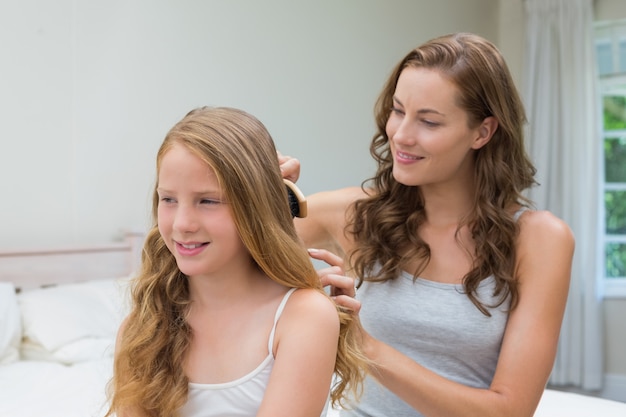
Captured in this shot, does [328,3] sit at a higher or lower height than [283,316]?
higher

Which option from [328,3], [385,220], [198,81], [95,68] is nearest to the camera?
[385,220]

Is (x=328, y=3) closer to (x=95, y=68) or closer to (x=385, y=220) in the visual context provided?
(x=95, y=68)

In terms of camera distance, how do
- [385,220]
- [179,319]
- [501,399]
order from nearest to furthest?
[179,319]
[501,399]
[385,220]

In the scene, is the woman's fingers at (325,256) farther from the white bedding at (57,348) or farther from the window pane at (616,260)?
the window pane at (616,260)

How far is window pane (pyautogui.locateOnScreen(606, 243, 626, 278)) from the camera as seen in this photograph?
5.15 m

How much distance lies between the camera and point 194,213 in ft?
3.32

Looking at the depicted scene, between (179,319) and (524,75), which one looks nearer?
(179,319)

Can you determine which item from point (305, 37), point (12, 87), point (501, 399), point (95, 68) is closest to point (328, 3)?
point (305, 37)

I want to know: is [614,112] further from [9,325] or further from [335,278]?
[335,278]

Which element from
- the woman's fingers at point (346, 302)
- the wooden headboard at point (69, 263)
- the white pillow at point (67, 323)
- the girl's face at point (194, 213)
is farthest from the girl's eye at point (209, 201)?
the wooden headboard at point (69, 263)

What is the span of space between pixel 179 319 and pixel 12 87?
2236mm

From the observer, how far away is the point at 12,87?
3014mm

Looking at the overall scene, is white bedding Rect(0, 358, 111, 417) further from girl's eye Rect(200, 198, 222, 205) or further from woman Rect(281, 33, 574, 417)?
girl's eye Rect(200, 198, 222, 205)

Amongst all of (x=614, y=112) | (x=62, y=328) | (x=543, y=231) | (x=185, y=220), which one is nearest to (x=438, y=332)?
(x=543, y=231)
